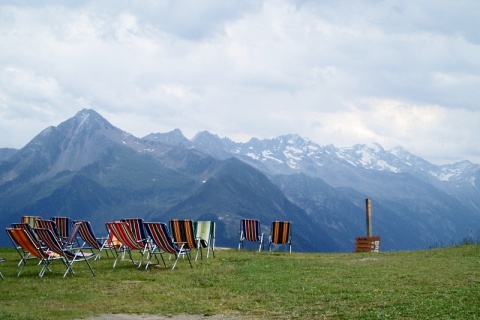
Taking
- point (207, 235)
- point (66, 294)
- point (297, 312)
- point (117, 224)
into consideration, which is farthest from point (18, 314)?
point (207, 235)

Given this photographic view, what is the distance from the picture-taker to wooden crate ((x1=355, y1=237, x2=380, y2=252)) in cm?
2281

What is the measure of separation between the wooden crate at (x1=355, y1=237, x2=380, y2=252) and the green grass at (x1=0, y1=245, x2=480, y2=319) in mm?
6949

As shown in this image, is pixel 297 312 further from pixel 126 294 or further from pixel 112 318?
pixel 126 294

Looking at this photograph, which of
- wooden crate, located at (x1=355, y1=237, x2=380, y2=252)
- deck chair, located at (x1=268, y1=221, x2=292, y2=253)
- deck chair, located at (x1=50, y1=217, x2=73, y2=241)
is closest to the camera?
deck chair, located at (x1=50, y1=217, x2=73, y2=241)

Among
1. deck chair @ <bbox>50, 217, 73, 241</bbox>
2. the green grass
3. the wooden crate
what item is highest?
deck chair @ <bbox>50, 217, 73, 241</bbox>

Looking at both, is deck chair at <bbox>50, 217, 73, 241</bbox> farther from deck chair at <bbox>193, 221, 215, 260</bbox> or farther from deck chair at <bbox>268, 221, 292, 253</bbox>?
deck chair at <bbox>268, 221, 292, 253</bbox>

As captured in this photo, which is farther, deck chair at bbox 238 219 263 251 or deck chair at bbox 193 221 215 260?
deck chair at bbox 238 219 263 251

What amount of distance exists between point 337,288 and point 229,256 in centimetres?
782

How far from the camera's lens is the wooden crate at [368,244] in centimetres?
2281

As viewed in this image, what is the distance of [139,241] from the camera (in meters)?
15.8

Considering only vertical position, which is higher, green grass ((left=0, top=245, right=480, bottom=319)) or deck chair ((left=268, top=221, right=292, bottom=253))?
deck chair ((left=268, top=221, right=292, bottom=253))

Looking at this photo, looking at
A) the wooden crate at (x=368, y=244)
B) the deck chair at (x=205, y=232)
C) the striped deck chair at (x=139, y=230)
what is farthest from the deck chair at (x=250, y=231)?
the striped deck chair at (x=139, y=230)

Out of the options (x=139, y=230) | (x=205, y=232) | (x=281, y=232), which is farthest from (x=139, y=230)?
(x=281, y=232)

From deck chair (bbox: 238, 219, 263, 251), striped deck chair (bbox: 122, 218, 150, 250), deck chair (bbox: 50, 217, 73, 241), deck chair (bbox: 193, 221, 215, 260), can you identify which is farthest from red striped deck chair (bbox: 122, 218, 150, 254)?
deck chair (bbox: 238, 219, 263, 251)
